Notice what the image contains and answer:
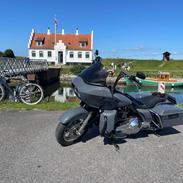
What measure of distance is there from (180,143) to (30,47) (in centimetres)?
5165

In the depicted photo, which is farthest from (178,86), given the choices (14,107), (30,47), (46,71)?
(30,47)

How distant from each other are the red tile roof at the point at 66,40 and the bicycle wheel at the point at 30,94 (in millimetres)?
45247

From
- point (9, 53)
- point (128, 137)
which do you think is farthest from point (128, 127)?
point (9, 53)

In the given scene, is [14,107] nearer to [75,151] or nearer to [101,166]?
[75,151]

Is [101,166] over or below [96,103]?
below

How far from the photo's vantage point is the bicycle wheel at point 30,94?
889 cm

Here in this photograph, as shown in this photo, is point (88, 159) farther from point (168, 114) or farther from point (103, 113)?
point (168, 114)

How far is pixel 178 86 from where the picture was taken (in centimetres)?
3094

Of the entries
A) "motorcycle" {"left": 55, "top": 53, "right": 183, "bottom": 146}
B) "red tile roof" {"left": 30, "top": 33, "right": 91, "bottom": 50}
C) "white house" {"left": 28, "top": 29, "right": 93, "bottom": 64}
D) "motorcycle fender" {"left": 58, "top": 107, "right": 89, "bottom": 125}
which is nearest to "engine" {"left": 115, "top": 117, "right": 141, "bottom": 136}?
"motorcycle" {"left": 55, "top": 53, "right": 183, "bottom": 146}

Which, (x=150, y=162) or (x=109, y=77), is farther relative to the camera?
(x=109, y=77)

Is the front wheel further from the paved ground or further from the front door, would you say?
the front door

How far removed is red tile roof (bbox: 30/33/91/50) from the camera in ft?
177

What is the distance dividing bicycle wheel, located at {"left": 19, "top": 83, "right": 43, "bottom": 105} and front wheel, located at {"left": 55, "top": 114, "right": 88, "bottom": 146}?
4.54 metres

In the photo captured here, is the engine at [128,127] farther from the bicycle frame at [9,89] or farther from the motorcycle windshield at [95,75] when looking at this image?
the bicycle frame at [9,89]
